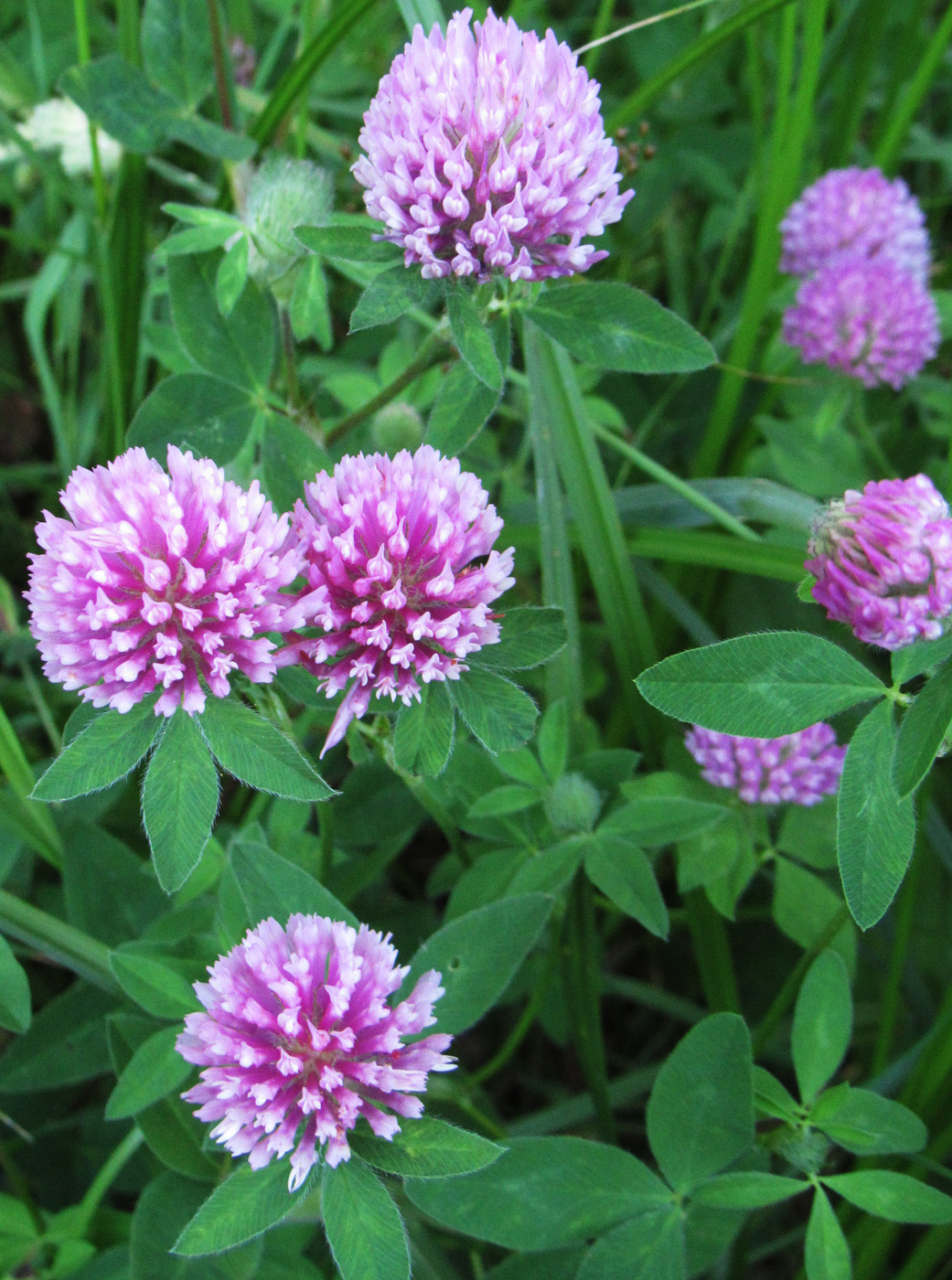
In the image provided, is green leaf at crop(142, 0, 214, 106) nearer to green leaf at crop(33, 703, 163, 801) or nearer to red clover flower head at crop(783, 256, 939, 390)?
red clover flower head at crop(783, 256, 939, 390)

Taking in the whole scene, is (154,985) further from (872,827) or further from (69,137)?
(69,137)

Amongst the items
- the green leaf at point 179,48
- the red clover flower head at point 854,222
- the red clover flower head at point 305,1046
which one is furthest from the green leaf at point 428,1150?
the red clover flower head at point 854,222

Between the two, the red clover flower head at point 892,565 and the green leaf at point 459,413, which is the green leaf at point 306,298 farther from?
the red clover flower head at point 892,565

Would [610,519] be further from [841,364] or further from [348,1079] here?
[348,1079]

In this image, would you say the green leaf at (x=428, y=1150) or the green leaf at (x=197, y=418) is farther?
the green leaf at (x=197, y=418)

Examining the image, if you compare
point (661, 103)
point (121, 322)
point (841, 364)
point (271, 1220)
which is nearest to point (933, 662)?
point (271, 1220)

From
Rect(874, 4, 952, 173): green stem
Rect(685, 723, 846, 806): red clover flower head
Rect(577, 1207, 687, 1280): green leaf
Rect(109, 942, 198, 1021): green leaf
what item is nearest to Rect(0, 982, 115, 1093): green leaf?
Rect(109, 942, 198, 1021): green leaf
